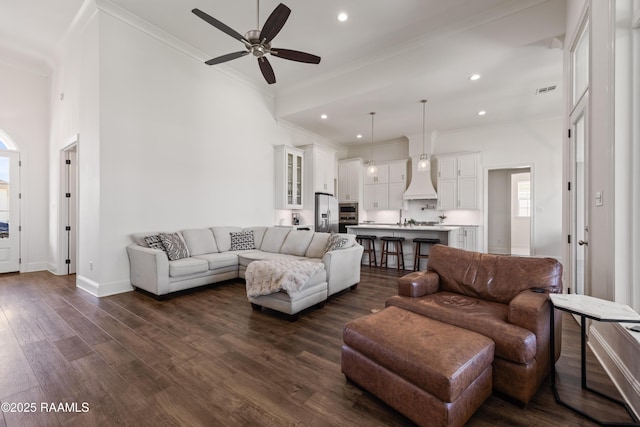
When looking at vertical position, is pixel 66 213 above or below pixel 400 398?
above

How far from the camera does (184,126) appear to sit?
4.85m

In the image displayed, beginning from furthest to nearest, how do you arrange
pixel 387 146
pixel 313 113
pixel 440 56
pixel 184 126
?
pixel 387 146 < pixel 313 113 < pixel 184 126 < pixel 440 56

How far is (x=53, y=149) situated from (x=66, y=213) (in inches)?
53.7

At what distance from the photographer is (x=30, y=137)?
5.43 meters

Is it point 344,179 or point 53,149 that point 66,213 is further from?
point 344,179

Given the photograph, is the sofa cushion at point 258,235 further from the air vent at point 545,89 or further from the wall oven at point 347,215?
the air vent at point 545,89

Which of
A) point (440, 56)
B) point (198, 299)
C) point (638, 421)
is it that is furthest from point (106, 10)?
point (638, 421)

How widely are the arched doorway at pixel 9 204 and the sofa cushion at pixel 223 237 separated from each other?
3.87 meters

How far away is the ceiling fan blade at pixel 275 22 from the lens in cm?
256

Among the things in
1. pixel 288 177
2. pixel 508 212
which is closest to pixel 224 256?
pixel 288 177

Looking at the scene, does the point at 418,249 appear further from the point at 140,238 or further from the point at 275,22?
the point at 140,238

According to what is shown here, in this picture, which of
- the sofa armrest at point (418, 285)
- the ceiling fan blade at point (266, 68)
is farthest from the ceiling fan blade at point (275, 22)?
the sofa armrest at point (418, 285)

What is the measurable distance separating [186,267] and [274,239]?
1.72 meters

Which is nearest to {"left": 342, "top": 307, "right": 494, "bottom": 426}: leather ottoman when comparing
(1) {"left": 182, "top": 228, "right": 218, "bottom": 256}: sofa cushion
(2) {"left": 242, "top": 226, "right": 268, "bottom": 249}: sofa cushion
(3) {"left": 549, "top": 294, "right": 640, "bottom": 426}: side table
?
(3) {"left": 549, "top": 294, "right": 640, "bottom": 426}: side table
